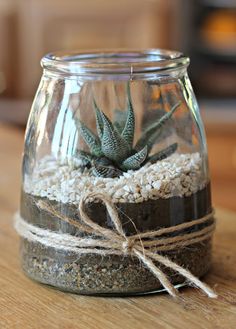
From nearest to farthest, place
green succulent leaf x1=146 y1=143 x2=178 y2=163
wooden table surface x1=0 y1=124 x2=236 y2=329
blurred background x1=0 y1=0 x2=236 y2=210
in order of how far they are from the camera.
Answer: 1. wooden table surface x1=0 y1=124 x2=236 y2=329
2. green succulent leaf x1=146 y1=143 x2=178 y2=163
3. blurred background x1=0 y1=0 x2=236 y2=210

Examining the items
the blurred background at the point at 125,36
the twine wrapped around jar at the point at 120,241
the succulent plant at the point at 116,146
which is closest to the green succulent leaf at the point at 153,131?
the succulent plant at the point at 116,146

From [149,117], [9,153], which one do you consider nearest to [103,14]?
[9,153]

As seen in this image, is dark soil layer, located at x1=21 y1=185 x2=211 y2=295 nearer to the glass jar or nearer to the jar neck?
the glass jar

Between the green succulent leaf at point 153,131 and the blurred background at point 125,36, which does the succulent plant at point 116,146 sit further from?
the blurred background at point 125,36

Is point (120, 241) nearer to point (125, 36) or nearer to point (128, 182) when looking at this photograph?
point (128, 182)

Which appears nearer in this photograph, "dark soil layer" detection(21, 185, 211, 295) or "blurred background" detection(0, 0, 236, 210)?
"dark soil layer" detection(21, 185, 211, 295)

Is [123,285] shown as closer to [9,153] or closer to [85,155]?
[85,155]

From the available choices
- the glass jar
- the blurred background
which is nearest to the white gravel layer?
the glass jar
